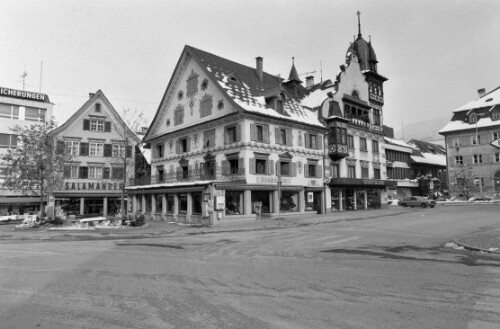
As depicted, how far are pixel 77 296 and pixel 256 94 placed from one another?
99.8 feet

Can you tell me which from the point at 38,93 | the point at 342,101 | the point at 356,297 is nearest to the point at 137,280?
the point at 356,297

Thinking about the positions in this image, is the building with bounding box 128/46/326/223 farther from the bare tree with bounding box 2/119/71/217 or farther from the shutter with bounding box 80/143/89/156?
the shutter with bounding box 80/143/89/156

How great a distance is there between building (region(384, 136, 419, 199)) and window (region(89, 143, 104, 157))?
4157 centimetres

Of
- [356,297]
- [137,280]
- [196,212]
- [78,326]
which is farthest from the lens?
[196,212]

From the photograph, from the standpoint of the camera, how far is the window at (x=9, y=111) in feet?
140

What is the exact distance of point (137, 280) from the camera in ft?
27.9

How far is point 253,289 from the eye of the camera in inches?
299

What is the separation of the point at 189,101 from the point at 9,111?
22266 mm

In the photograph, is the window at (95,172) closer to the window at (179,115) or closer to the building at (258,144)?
the building at (258,144)

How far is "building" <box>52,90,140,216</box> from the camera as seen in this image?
4450cm

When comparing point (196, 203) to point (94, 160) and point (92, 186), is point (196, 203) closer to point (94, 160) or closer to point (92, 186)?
point (92, 186)

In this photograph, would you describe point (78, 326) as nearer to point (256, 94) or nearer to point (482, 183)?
point (256, 94)

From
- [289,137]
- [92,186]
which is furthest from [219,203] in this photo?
[92,186]

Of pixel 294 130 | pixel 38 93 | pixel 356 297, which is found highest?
pixel 38 93
